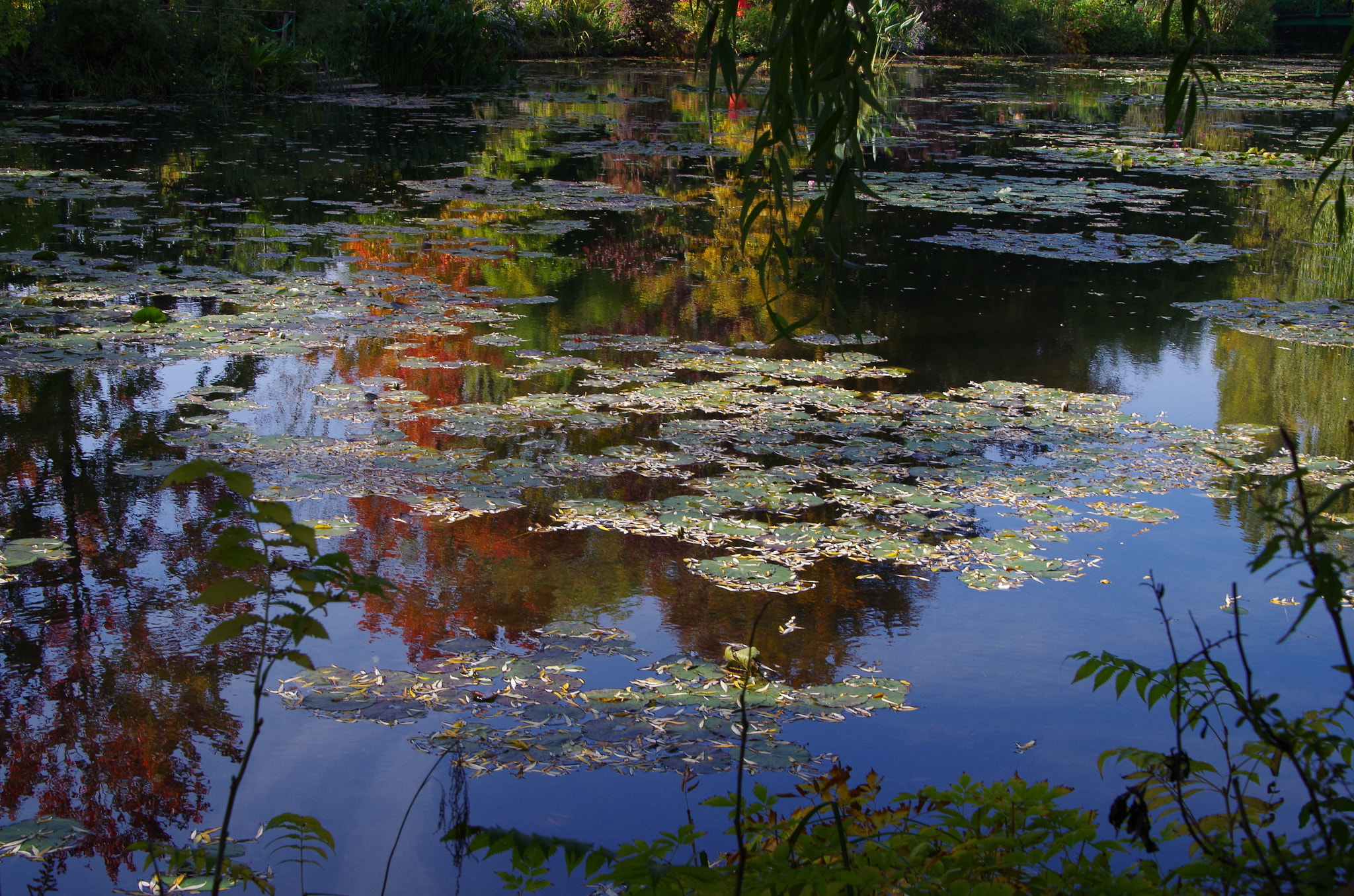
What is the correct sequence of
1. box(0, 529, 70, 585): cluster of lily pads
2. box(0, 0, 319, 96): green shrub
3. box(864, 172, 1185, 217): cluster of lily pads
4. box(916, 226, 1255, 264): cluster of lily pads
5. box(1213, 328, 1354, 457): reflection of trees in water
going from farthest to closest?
box(0, 0, 319, 96): green shrub < box(864, 172, 1185, 217): cluster of lily pads < box(916, 226, 1255, 264): cluster of lily pads < box(1213, 328, 1354, 457): reflection of trees in water < box(0, 529, 70, 585): cluster of lily pads

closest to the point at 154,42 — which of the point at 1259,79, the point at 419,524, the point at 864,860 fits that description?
the point at 419,524

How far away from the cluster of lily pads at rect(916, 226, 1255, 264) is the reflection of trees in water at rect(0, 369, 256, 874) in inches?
264

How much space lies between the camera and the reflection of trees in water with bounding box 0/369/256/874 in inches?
96.7

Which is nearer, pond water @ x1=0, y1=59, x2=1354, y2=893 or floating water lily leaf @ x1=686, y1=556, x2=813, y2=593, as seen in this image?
pond water @ x1=0, y1=59, x2=1354, y2=893

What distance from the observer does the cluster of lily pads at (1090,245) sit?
8.83 meters

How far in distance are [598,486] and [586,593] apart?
83 centimetres

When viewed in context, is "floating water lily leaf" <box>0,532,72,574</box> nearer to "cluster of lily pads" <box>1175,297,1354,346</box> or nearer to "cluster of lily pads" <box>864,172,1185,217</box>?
"cluster of lily pads" <box>1175,297,1354,346</box>

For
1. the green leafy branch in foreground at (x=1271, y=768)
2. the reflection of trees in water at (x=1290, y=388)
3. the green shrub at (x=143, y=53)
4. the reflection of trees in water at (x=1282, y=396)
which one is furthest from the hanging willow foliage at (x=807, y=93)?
the green shrub at (x=143, y=53)

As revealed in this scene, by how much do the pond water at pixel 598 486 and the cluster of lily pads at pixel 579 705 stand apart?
0.01 m

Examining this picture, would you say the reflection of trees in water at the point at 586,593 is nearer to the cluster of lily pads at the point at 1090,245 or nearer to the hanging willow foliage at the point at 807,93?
the hanging willow foliage at the point at 807,93

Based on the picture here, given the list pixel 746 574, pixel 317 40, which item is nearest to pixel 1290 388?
pixel 746 574

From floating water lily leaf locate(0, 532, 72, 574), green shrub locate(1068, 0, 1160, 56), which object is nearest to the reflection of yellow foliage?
floating water lily leaf locate(0, 532, 72, 574)

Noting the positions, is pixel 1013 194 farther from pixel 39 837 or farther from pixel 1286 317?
pixel 39 837

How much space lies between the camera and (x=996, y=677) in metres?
3.21
